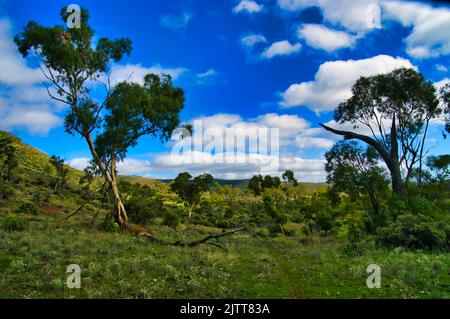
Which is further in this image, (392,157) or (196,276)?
(392,157)

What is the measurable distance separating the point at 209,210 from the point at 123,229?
165 ft

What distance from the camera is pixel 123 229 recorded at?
27938mm

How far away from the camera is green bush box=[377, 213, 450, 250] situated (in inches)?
754

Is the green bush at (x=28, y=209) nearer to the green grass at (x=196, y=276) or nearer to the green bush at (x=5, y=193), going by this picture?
the green bush at (x=5, y=193)

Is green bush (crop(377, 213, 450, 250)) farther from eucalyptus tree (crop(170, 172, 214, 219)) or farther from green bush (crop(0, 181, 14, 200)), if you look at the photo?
eucalyptus tree (crop(170, 172, 214, 219))

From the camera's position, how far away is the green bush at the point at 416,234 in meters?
19.1

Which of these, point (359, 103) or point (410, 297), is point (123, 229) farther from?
point (359, 103)

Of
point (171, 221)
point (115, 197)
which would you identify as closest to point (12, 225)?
point (115, 197)

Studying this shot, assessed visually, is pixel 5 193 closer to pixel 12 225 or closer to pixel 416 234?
pixel 12 225

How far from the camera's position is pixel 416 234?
1988 cm

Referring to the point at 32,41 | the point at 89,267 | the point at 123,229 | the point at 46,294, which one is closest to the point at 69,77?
the point at 32,41

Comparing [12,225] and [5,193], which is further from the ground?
[5,193]

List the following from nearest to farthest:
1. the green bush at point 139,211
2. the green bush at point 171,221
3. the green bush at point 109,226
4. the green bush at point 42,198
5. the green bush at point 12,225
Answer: the green bush at point 12,225
the green bush at point 109,226
the green bush at point 139,211
the green bush at point 171,221
the green bush at point 42,198

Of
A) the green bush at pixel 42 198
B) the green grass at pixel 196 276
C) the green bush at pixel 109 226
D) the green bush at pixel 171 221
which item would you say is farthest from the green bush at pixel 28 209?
the green grass at pixel 196 276
